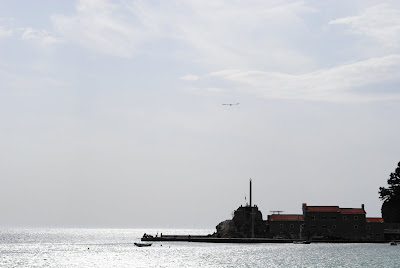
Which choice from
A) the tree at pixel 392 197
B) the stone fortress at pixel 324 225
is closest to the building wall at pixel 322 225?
the stone fortress at pixel 324 225

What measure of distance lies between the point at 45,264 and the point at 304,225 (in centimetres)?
7622

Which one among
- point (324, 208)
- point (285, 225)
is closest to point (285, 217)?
point (285, 225)

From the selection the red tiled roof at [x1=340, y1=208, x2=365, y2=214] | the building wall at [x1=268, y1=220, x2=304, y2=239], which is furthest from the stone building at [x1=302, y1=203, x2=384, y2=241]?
the building wall at [x1=268, y1=220, x2=304, y2=239]

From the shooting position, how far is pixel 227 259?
108812 mm

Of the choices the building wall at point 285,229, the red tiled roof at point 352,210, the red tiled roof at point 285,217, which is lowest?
the building wall at point 285,229

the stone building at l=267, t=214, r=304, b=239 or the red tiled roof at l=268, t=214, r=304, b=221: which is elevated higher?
the red tiled roof at l=268, t=214, r=304, b=221

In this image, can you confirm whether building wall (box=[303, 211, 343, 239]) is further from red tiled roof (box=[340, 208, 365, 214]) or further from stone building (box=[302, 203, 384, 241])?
red tiled roof (box=[340, 208, 365, 214])

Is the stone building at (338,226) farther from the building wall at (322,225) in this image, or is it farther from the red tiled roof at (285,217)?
the red tiled roof at (285,217)

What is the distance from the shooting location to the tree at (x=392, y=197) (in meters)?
174

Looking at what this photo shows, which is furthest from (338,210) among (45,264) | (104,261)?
(45,264)

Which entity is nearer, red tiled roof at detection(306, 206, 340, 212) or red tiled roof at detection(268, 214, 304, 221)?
red tiled roof at detection(306, 206, 340, 212)

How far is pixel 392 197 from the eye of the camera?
17588 centimetres

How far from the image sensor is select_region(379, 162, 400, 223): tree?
572 ft

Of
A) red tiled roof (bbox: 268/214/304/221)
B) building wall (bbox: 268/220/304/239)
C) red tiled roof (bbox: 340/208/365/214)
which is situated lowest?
building wall (bbox: 268/220/304/239)
